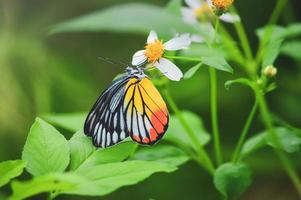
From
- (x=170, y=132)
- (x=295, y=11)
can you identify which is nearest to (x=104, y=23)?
(x=170, y=132)

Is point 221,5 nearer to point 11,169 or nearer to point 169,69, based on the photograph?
point 169,69

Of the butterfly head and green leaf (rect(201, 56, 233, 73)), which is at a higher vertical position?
the butterfly head

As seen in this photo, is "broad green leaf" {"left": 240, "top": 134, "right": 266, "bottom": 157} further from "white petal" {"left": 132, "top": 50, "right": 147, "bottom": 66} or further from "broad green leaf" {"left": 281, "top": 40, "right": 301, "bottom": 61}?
"broad green leaf" {"left": 281, "top": 40, "right": 301, "bottom": 61}

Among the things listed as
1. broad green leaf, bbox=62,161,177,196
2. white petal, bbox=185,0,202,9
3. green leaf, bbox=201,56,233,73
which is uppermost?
white petal, bbox=185,0,202,9

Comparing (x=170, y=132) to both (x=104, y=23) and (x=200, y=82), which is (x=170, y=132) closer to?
(x=104, y=23)

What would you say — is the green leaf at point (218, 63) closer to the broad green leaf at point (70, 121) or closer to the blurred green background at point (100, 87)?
the broad green leaf at point (70, 121)

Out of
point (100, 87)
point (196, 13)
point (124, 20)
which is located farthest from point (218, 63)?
point (100, 87)

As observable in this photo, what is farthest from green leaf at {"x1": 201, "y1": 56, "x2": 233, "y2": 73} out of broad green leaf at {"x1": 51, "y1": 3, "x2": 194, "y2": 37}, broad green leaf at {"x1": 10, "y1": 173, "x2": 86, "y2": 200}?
broad green leaf at {"x1": 51, "y1": 3, "x2": 194, "y2": 37}
